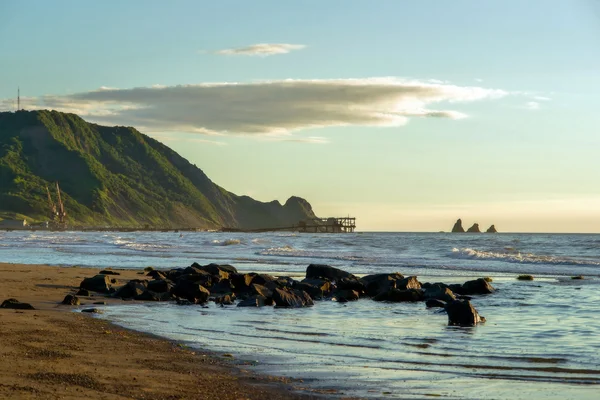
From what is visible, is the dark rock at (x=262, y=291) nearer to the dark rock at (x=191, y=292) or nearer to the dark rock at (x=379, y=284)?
the dark rock at (x=191, y=292)

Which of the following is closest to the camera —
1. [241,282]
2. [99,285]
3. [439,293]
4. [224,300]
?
[224,300]

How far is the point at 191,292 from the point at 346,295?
4627mm

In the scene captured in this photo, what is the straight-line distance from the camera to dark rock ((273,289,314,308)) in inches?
802

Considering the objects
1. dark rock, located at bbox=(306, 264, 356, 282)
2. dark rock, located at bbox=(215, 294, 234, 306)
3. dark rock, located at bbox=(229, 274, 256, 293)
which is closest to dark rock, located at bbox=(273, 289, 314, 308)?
dark rock, located at bbox=(215, 294, 234, 306)

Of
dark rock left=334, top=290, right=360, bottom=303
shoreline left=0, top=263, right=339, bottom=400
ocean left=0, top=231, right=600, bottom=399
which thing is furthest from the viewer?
dark rock left=334, top=290, right=360, bottom=303

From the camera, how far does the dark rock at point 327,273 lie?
93.3 ft

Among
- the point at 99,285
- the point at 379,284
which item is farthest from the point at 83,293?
the point at 379,284

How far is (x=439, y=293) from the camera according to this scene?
73.7 feet

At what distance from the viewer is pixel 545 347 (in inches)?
521

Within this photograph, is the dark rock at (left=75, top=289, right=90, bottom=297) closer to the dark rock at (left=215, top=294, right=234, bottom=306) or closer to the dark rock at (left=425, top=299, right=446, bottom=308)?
the dark rock at (left=215, top=294, right=234, bottom=306)

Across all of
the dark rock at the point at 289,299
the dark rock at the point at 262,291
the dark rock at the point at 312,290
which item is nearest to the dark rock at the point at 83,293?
the dark rock at the point at 262,291

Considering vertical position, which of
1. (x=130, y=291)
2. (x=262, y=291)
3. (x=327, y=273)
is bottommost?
(x=130, y=291)

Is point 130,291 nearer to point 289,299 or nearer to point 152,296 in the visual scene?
point 152,296

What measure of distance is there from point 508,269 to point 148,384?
32910mm
